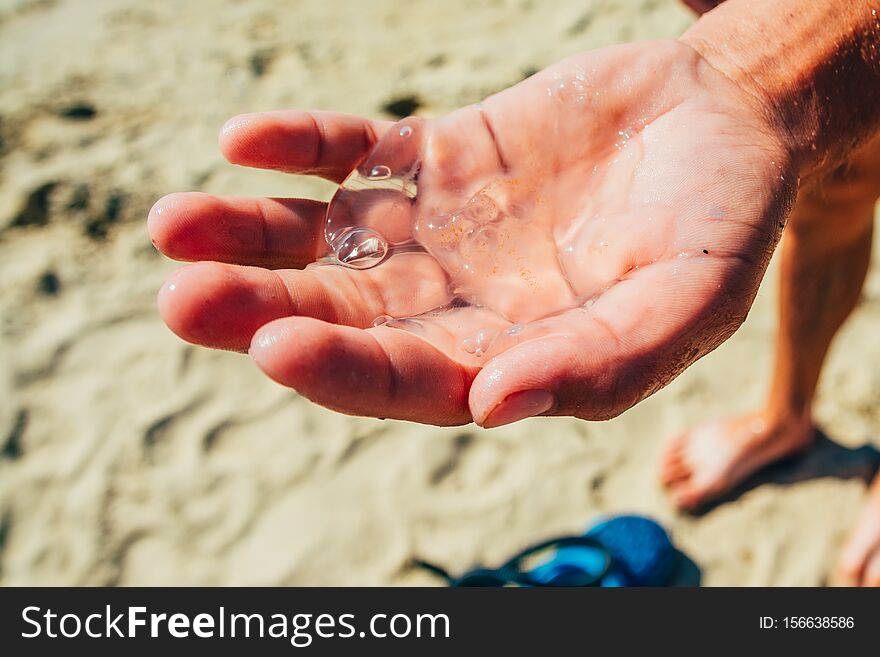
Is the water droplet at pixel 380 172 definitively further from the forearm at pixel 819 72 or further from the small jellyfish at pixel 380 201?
the forearm at pixel 819 72

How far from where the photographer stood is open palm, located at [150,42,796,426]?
1387 millimetres

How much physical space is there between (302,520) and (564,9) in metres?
3.42

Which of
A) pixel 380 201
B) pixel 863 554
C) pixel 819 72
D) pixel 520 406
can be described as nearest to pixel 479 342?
pixel 520 406

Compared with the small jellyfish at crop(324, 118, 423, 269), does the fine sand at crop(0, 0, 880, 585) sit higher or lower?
lower

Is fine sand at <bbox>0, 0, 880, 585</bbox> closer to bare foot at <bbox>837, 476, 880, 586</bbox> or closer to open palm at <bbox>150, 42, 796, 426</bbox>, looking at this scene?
bare foot at <bbox>837, 476, 880, 586</bbox>

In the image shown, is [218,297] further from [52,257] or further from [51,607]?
[52,257]

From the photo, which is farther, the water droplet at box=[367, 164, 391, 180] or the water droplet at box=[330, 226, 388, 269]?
the water droplet at box=[367, 164, 391, 180]

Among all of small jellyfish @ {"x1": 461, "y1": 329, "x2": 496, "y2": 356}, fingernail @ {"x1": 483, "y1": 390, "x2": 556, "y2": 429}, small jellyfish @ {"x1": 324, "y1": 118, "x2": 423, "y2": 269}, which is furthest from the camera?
small jellyfish @ {"x1": 324, "y1": 118, "x2": 423, "y2": 269}

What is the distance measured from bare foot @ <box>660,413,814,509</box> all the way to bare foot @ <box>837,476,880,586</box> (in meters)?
0.32

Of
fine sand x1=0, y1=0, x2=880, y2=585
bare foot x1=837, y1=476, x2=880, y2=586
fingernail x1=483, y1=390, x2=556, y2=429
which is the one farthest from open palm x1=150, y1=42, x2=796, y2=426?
bare foot x1=837, y1=476, x2=880, y2=586

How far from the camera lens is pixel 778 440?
2.63 meters

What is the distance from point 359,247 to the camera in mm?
1851

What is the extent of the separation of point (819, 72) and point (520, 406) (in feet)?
3.62

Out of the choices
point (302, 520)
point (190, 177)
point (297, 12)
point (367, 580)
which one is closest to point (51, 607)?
point (302, 520)
